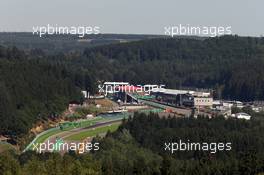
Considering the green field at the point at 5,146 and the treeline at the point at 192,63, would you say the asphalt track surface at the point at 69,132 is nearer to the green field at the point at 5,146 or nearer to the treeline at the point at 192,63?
the green field at the point at 5,146

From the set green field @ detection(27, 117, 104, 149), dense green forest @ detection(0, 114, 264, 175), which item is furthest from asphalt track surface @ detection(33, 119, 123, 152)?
dense green forest @ detection(0, 114, 264, 175)

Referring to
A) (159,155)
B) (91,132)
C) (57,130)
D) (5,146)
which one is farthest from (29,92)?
(159,155)

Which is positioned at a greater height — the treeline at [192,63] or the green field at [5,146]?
the treeline at [192,63]

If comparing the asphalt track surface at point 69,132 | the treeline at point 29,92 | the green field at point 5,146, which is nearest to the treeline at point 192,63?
the treeline at point 29,92

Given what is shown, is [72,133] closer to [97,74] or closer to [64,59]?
[97,74]

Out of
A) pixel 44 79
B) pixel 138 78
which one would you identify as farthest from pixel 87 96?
pixel 138 78

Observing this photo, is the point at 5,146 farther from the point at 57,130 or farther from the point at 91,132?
the point at 91,132
